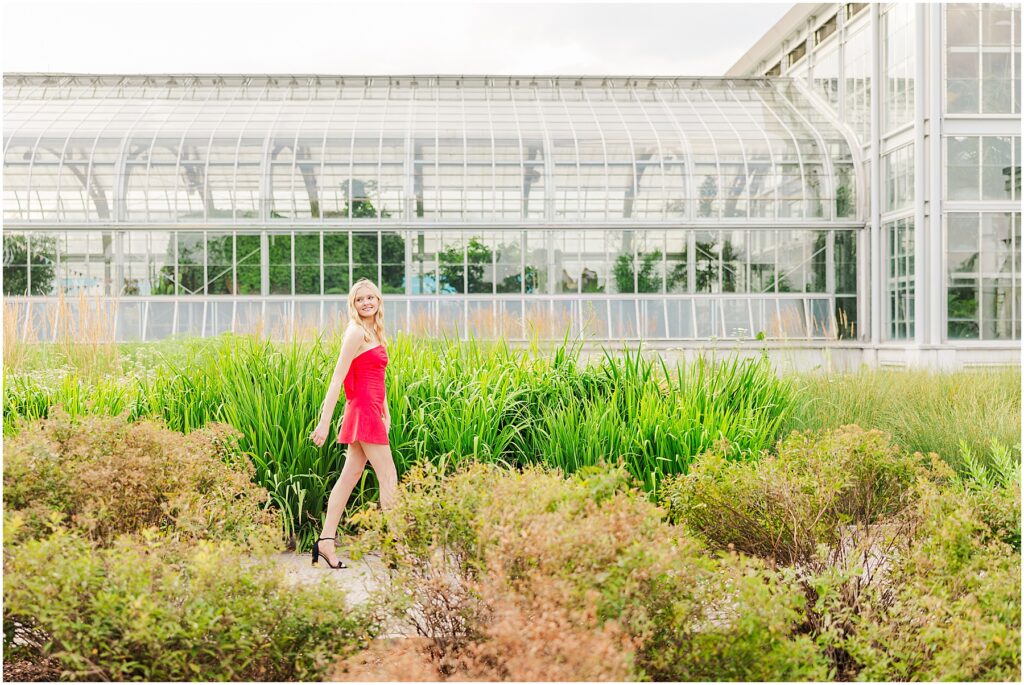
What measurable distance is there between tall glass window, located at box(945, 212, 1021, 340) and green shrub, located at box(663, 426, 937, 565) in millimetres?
13438

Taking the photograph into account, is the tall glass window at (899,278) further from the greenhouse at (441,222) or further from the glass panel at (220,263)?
the glass panel at (220,263)

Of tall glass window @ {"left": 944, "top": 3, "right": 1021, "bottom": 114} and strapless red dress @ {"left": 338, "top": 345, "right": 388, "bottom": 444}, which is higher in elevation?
tall glass window @ {"left": 944, "top": 3, "right": 1021, "bottom": 114}

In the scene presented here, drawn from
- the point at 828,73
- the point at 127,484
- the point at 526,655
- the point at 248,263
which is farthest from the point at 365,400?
the point at 828,73

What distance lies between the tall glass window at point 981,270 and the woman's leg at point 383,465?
1458 cm

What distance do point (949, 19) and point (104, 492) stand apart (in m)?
17.5

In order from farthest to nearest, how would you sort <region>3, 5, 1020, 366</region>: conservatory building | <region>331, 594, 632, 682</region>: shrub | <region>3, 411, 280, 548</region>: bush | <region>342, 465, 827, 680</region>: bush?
<region>3, 5, 1020, 366</region>: conservatory building < <region>3, 411, 280, 548</region>: bush < <region>342, 465, 827, 680</region>: bush < <region>331, 594, 632, 682</region>: shrub

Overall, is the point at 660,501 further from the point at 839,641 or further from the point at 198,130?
the point at 198,130

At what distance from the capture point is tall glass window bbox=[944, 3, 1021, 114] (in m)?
16.5

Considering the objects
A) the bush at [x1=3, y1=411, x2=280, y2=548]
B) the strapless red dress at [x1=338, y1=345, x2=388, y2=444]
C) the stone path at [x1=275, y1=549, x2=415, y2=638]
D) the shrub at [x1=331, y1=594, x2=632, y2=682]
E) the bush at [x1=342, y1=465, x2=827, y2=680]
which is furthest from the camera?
the strapless red dress at [x1=338, y1=345, x2=388, y2=444]

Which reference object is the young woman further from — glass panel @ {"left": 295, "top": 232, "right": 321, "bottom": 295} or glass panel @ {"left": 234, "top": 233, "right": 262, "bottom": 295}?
glass panel @ {"left": 234, "top": 233, "right": 262, "bottom": 295}

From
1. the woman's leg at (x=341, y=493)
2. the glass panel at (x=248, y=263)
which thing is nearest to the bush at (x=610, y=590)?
the woman's leg at (x=341, y=493)

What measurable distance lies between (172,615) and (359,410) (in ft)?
7.24

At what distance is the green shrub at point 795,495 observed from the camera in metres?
4.05

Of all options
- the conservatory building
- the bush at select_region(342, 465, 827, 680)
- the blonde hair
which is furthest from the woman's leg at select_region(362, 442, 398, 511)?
the conservatory building
